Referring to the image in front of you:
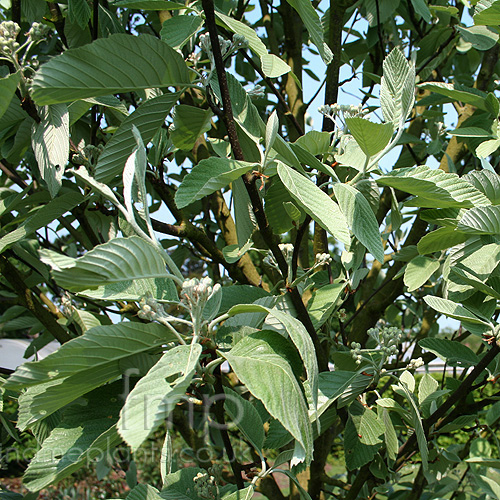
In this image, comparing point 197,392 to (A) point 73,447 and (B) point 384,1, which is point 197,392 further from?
(B) point 384,1

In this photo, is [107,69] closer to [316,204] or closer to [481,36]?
[316,204]

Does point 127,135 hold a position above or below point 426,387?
above

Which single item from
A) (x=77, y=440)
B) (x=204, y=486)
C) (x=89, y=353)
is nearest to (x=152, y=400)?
(x=89, y=353)

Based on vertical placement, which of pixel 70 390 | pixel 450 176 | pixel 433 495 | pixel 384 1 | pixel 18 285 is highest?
pixel 384 1

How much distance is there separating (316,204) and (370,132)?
0.20 meters

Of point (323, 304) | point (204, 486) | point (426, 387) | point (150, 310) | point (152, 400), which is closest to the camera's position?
point (152, 400)

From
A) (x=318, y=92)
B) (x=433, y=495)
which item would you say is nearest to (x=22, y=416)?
(x=433, y=495)

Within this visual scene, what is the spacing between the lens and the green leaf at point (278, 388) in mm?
663

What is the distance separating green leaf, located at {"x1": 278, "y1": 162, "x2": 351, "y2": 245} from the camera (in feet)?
2.54

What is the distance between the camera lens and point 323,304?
1.20m

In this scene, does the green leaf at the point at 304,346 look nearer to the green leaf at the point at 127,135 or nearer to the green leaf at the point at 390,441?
the green leaf at the point at 127,135

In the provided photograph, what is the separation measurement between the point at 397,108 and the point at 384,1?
1.14 metres

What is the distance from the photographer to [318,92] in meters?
2.27

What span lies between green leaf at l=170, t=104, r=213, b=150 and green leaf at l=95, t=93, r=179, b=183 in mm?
100
